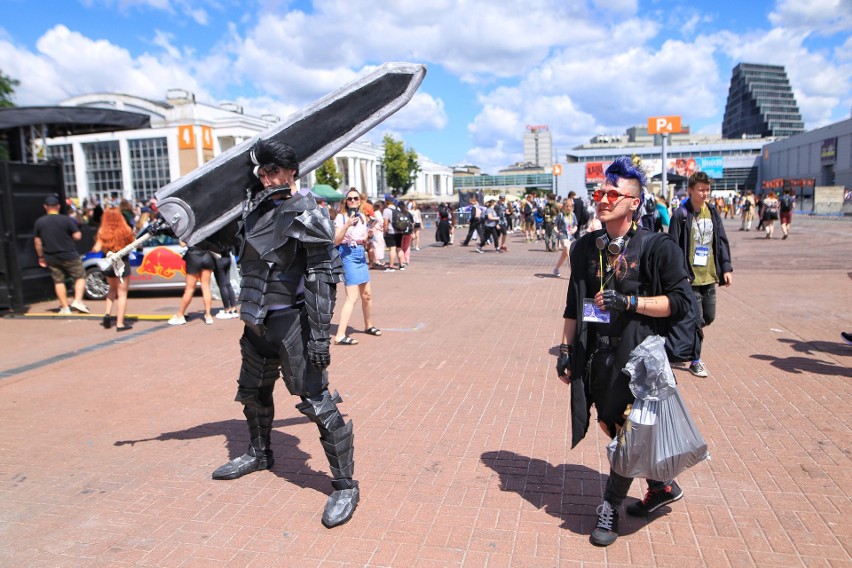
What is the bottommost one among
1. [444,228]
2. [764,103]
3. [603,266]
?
[444,228]

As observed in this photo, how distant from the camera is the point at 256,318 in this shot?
344 cm

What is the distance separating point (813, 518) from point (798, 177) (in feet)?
309

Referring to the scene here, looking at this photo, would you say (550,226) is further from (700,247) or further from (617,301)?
(617,301)

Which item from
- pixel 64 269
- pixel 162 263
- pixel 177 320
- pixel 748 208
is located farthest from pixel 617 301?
pixel 748 208

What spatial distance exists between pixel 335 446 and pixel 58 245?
28.7 feet

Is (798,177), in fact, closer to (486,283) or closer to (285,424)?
(486,283)

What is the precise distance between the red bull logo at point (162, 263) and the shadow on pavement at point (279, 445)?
774 centimetres

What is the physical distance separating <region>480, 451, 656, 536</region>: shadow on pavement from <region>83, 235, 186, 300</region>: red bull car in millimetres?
9562

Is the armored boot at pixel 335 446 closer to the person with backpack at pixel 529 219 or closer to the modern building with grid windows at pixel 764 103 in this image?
the person with backpack at pixel 529 219

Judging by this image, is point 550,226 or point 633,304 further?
point 550,226

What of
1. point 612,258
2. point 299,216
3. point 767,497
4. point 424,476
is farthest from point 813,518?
point 299,216

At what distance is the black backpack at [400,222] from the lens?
16.0 meters

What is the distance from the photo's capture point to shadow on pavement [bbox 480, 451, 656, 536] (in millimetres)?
3328

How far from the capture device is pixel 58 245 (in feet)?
32.9
